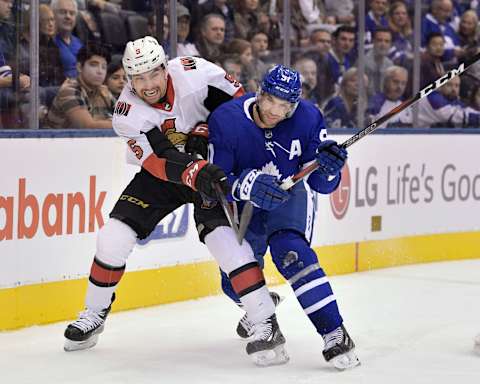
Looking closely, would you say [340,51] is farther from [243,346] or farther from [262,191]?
[262,191]

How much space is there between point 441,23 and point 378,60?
71 cm

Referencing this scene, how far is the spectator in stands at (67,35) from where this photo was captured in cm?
534

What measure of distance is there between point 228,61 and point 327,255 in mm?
1182

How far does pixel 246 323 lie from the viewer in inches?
181

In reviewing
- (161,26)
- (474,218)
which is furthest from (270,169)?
(474,218)

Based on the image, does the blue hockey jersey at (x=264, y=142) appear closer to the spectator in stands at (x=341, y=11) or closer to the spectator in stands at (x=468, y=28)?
the spectator in stands at (x=341, y=11)

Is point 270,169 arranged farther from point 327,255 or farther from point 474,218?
point 474,218

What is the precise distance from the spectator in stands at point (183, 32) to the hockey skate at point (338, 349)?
2412 millimetres

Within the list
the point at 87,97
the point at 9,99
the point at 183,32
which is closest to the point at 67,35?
the point at 87,97

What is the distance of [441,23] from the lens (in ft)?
25.9

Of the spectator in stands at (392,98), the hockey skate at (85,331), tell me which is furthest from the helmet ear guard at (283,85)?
the spectator in stands at (392,98)

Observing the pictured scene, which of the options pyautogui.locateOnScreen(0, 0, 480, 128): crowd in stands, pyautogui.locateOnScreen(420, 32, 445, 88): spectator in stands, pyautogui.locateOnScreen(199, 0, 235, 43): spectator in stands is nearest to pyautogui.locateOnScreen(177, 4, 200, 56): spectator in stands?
pyautogui.locateOnScreen(0, 0, 480, 128): crowd in stands

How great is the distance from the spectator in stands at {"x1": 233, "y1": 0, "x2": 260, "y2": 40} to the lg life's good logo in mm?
921

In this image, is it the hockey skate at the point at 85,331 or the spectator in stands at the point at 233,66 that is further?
the spectator in stands at the point at 233,66
